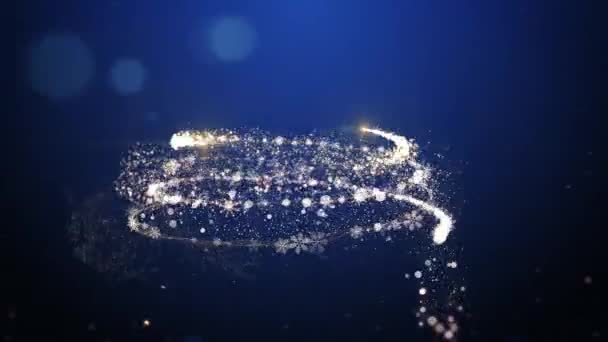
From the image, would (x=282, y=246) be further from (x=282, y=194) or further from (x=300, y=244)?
(x=282, y=194)

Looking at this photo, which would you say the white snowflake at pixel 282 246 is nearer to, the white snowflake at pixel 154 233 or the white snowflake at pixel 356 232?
the white snowflake at pixel 356 232

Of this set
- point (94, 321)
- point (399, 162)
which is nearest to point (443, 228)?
point (399, 162)

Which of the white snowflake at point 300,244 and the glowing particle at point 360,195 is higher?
the glowing particle at point 360,195

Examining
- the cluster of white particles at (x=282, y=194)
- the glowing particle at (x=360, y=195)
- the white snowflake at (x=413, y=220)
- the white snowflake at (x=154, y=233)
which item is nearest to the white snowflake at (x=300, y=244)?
the cluster of white particles at (x=282, y=194)

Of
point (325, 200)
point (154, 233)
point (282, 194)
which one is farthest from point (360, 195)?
point (154, 233)

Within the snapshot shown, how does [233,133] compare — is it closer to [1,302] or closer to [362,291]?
[362,291]

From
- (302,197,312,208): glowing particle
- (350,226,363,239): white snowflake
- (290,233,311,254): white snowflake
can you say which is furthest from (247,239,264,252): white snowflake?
(350,226,363,239): white snowflake

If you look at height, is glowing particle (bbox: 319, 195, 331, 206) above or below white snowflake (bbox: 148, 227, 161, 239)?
above

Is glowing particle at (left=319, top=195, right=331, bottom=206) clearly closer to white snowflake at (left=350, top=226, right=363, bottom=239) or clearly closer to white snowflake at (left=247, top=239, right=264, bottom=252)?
white snowflake at (left=350, top=226, right=363, bottom=239)
